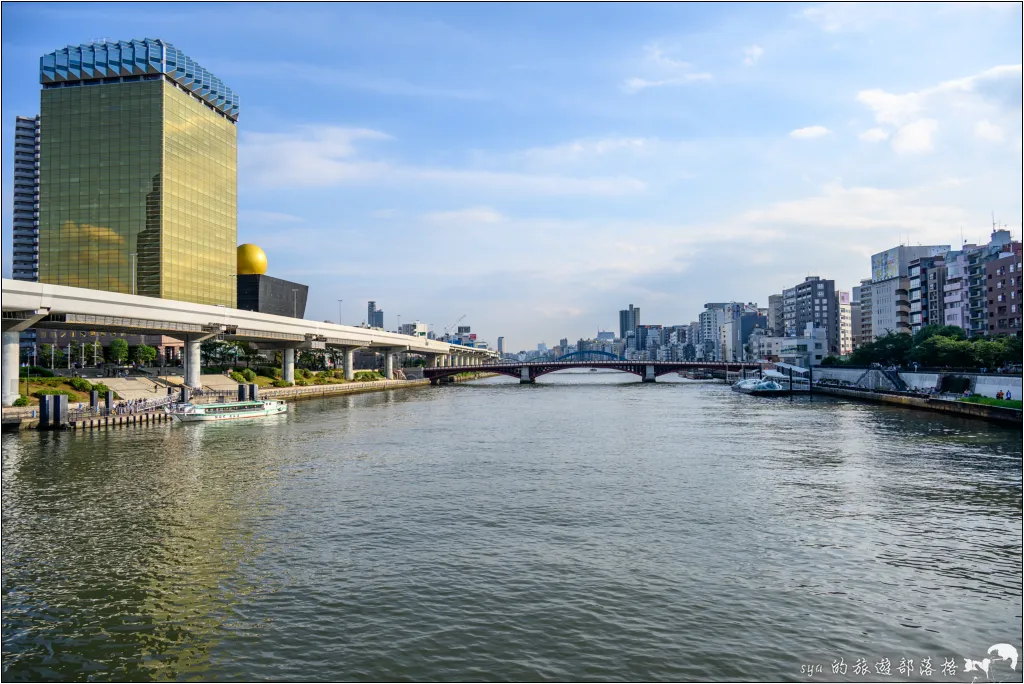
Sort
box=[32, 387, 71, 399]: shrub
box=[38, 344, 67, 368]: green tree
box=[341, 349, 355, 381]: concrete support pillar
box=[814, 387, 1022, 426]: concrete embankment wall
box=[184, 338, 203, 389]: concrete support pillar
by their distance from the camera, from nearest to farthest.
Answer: box=[814, 387, 1022, 426]: concrete embankment wall < box=[32, 387, 71, 399]: shrub < box=[184, 338, 203, 389]: concrete support pillar < box=[38, 344, 67, 368]: green tree < box=[341, 349, 355, 381]: concrete support pillar

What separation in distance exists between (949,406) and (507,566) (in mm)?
60845

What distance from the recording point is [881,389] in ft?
291

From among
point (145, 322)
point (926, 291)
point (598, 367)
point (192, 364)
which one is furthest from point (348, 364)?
point (926, 291)

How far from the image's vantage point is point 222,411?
60938mm

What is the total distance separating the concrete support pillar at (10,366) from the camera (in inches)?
2099

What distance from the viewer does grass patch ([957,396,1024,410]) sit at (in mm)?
55800

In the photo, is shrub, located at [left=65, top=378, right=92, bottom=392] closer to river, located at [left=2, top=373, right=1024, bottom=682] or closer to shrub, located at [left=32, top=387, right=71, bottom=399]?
shrub, located at [left=32, top=387, right=71, bottom=399]

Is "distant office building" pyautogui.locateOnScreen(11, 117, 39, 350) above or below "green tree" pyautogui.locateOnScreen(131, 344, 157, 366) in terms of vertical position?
above

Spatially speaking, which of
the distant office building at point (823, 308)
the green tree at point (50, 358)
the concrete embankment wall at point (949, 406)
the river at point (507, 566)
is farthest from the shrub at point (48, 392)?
the distant office building at point (823, 308)

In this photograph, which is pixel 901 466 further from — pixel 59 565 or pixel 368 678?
pixel 59 565

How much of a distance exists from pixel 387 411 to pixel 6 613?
55439 mm

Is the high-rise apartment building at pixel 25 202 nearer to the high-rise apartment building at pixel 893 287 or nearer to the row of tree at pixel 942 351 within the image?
the row of tree at pixel 942 351

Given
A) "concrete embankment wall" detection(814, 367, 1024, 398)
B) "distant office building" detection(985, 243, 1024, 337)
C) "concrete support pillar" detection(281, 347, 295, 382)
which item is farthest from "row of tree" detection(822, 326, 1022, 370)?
"concrete support pillar" detection(281, 347, 295, 382)

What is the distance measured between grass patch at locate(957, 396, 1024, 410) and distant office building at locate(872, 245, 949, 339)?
8706 centimetres
